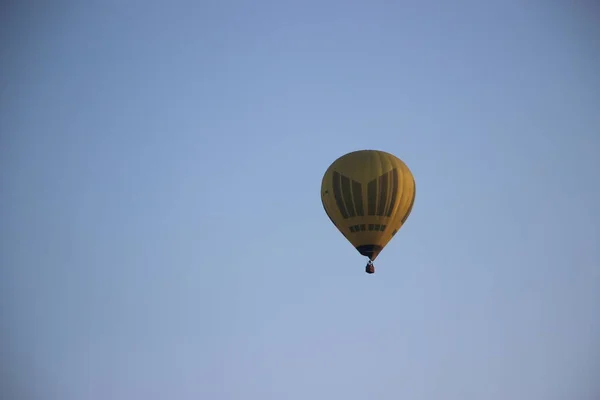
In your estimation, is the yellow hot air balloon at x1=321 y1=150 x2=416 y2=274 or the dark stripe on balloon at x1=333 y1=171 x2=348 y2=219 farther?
the dark stripe on balloon at x1=333 y1=171 x2=348 y2=219

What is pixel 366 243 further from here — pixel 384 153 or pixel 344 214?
pixel 384 153

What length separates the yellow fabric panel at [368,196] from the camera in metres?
43.1

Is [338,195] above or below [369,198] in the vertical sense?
above

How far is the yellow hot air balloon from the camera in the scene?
43031mm

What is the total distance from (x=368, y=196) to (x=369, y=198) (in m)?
0.12

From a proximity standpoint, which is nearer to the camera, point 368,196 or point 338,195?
point 368,196

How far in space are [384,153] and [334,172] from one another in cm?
280

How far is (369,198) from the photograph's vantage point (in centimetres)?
4297

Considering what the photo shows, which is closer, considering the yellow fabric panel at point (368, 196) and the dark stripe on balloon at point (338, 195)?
the yellow fabric panel at point (368, 196)

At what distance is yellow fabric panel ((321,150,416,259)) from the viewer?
141ft

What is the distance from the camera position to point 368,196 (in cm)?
4294

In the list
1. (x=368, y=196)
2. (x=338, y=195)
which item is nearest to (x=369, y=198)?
(x=368, y=196)

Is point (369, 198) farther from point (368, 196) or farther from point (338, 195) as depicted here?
point (338, 195)

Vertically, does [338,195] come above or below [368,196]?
above
